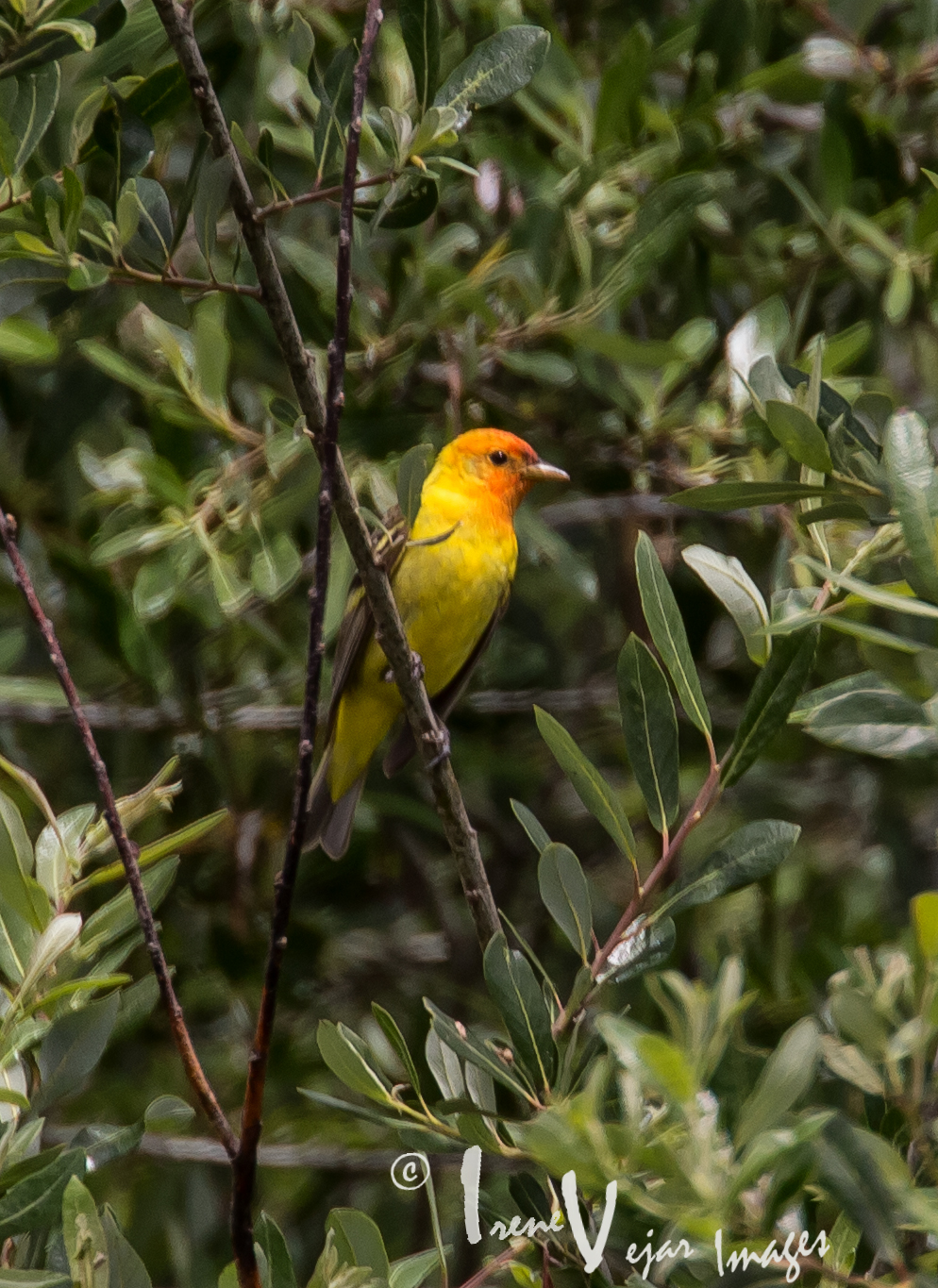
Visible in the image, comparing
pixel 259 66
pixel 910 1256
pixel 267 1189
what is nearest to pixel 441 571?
pixel 259 66

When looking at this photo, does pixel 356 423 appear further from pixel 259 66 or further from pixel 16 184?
pixel 16 184

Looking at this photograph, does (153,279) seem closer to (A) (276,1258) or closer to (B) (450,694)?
(A) (276,1258)

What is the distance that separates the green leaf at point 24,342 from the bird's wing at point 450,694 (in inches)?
73.8

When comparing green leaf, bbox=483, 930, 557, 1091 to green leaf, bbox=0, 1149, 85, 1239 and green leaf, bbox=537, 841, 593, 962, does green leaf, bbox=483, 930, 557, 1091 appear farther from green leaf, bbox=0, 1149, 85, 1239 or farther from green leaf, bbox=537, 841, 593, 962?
green leaf, bbox=0, 1149, 85, 1239

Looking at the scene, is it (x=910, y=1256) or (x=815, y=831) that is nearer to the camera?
(x=910, y=1256)

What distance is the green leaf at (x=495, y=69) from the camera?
2.26 m

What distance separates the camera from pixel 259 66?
3604mm

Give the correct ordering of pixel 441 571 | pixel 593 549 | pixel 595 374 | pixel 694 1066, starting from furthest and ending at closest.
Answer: pixel 593 549
pixel 441 571
pixel 595 374
pixel 694 1066

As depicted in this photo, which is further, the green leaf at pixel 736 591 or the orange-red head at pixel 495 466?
the orange-red head at pixel 495 466

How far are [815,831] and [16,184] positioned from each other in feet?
13.5

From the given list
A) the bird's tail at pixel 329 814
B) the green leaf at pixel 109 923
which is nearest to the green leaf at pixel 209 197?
the green leaf at pixel 109 923

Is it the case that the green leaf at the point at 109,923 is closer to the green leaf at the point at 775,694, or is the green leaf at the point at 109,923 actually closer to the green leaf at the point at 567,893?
the green leaf at the point at 567,893

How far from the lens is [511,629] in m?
4.95

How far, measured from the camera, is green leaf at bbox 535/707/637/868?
79.1 inches
